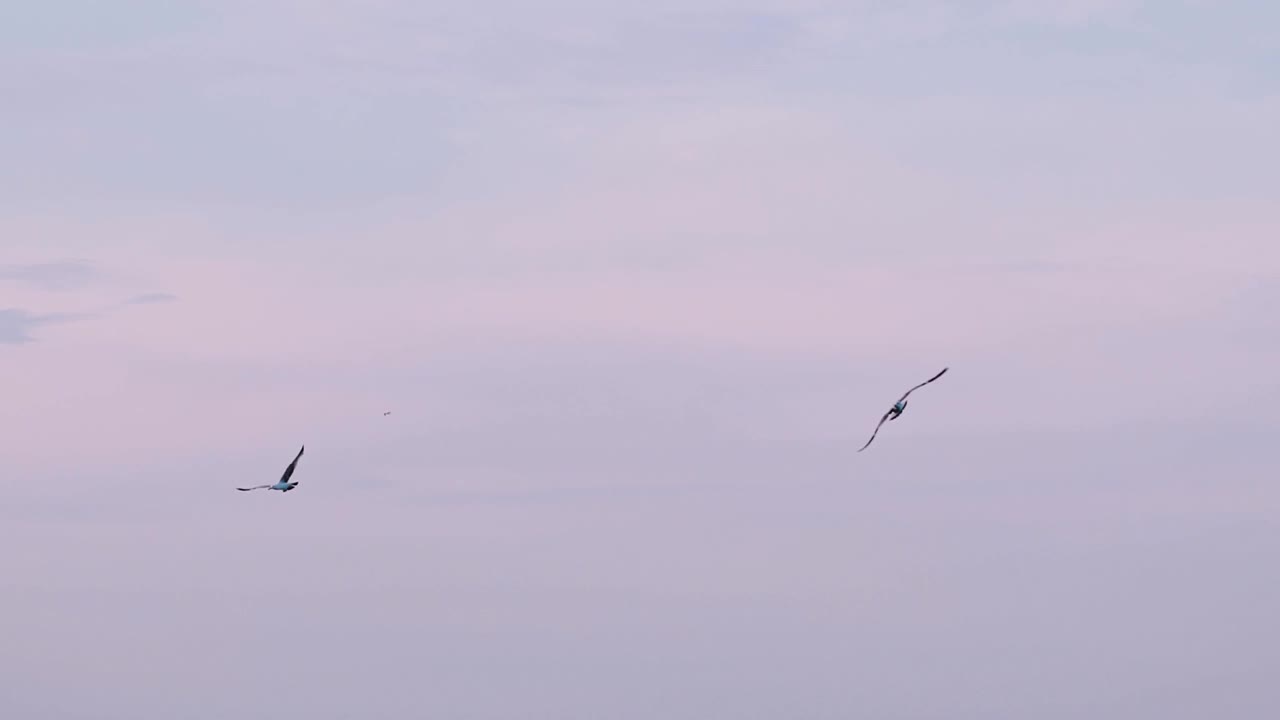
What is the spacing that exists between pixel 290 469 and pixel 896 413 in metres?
43.0

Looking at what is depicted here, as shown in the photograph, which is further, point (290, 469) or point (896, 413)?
point (290, 469)

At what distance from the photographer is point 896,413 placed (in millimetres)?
137875

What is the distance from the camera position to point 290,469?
14962 cm
